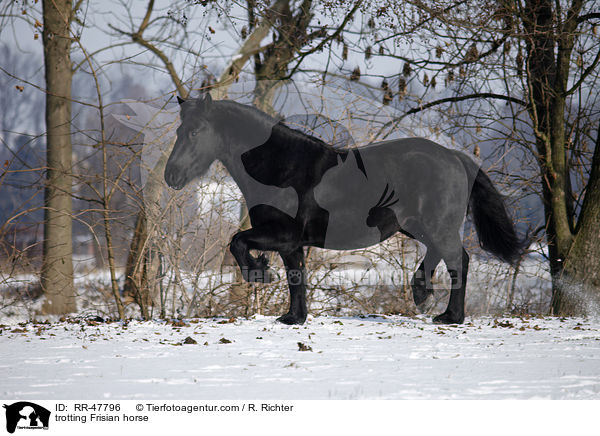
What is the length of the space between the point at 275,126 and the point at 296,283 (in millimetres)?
1352

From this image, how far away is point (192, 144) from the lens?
4.48m

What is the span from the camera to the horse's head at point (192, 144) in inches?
176

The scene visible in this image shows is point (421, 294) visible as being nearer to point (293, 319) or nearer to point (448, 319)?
point (448, 319)

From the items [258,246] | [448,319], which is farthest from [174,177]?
[448,319]

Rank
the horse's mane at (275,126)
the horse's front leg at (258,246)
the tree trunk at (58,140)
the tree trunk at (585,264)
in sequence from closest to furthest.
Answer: the horse's front leg at (258,246), the horse's mane at (275,126), the tree trunk at (585,264), the tree trunk at (58,140)

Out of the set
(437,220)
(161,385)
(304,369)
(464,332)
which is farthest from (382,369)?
(437,220)

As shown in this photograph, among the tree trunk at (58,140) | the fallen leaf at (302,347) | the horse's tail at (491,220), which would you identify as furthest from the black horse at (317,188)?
the tree trunk at (58,140)

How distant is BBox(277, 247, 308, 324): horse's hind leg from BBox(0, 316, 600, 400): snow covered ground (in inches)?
6.9

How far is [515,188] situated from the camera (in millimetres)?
8141

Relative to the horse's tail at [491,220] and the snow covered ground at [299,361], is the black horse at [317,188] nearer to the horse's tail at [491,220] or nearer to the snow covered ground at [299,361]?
the horse's tail at [491,220]
